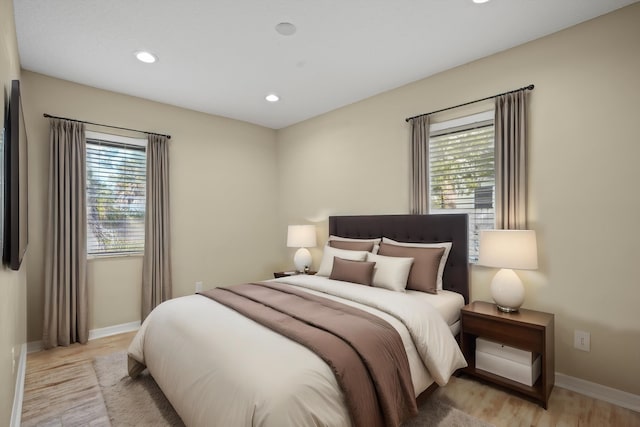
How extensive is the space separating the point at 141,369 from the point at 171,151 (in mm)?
2572

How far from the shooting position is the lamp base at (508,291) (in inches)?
93.4

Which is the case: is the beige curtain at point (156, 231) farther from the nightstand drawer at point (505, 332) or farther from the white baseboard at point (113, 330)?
the nightstand drawer at point (505, 332)

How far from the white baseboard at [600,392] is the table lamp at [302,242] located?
276 centimetres

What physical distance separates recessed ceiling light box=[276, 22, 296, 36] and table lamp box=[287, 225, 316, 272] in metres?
2.39

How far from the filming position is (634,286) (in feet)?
7.01

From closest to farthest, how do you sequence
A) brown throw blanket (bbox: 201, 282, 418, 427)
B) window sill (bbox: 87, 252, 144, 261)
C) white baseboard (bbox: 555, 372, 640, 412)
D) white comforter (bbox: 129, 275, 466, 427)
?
white comforter (bbox: 129, 275, 466, 427) → brown throw blanket (bbox: 201, 282, 418, 427) → white baseboard (bbox: 555, 372, 640, 412) → window sill (bbox: 87, 252, 144, 261)

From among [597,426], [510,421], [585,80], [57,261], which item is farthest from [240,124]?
[597,426]

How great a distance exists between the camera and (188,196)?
4109 millimetres

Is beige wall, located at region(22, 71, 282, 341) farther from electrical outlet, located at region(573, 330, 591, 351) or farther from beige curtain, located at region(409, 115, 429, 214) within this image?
electrical outlet, located at region(573, 330, 591, 351)

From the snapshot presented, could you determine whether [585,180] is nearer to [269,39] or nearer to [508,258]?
[508,258]

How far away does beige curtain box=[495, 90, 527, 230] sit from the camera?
2551 mm

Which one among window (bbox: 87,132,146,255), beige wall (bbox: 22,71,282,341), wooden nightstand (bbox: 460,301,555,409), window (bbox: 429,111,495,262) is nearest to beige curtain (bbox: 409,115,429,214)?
window (bbox: 429,111,495,262)

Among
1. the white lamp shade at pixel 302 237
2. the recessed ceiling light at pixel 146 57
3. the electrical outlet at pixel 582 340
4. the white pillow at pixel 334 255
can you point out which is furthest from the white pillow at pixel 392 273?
the recessed ceiling light at pixel 146 57

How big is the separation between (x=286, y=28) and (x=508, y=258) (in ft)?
7.97
